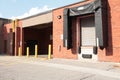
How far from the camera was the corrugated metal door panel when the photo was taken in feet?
58.9

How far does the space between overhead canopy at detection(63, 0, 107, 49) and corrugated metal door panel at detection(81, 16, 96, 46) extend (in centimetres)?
84

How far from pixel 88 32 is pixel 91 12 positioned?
1.89 meters

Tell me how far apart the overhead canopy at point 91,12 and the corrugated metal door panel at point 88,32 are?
33.0 inches

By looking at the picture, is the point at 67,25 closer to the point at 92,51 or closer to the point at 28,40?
the point at 92,51

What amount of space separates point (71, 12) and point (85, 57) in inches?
161

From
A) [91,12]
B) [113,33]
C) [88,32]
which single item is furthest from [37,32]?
[113,33]

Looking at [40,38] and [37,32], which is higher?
[37,32]

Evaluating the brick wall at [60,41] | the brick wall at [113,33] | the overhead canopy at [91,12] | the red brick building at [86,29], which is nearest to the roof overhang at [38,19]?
the red brick building at [86,29]

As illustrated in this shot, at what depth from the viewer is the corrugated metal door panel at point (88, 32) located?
707 inches

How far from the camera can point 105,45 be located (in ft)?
52.9

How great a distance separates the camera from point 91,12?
1727 cm

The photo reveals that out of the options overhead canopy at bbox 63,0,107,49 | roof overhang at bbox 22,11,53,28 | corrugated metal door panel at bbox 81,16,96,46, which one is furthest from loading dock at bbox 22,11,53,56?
corrugated metal door panel at bbox 81,16,96,46

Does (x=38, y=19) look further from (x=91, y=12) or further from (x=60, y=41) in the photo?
(x=91, y=12)

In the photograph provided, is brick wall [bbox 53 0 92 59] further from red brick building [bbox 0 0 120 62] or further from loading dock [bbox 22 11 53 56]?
loading dock [bbox 22 11 53 56]
